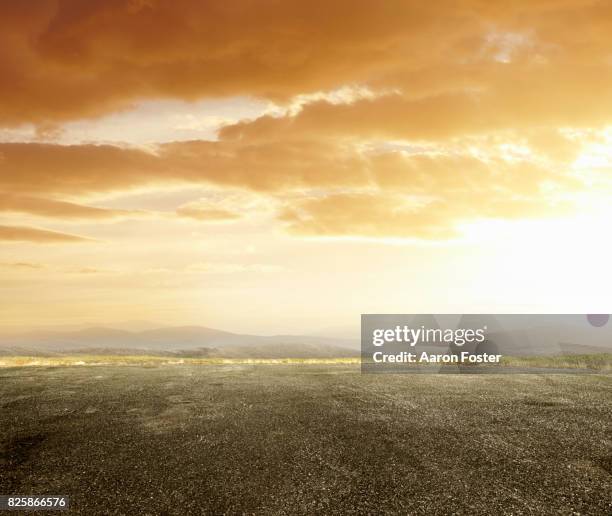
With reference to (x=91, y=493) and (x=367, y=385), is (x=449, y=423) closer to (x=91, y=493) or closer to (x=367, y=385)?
(x=367, y=385)

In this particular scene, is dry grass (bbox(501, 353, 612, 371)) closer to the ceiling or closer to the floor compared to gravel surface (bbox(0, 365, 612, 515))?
closer to the floor

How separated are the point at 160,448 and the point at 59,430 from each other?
→ 578 centimetres

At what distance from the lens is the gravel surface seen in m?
11.1

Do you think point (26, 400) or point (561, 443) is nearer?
point (561, 443)

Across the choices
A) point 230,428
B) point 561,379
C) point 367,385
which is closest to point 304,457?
point 230,428

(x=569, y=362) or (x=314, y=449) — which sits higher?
(x=314, y=449)

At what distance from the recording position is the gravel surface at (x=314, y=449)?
438 inches

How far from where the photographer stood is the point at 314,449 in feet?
48.6

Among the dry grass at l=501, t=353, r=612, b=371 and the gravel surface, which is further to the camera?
the dry grass at l=501, t=353, r=612, b=371

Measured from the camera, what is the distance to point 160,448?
15297mm

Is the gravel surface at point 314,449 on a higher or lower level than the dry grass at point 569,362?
higher

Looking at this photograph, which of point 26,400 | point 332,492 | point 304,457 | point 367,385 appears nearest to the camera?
point 332,492

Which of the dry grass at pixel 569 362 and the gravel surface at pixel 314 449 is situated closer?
the gravel surface at pixel 314 449

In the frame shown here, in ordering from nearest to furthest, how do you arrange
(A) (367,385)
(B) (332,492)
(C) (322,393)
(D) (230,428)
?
(B) (332,492)
(D) (230,428)
(C) (322,393)
(A) (367,385)
